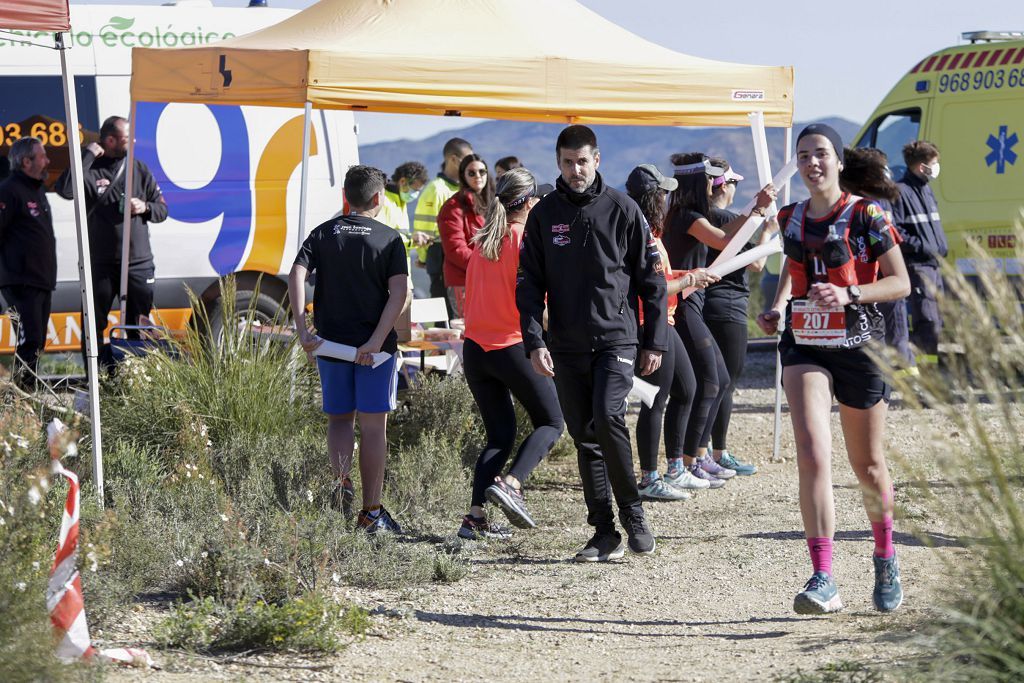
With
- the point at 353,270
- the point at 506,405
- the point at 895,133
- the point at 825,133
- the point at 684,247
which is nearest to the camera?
the point at 825,133

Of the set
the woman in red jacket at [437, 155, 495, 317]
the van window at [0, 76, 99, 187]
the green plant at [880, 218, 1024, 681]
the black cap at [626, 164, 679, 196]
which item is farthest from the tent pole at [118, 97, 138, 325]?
the green plant at [880, 218, 1024, 681]

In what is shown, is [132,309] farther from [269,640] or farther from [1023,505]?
[1023,505]

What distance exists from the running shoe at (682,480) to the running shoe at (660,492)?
122mm

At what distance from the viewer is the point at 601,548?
6.11 meters

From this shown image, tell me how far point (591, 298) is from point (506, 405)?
0.99 metres

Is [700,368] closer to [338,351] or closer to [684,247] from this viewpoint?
[684,247]

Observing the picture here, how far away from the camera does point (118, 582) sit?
4.93 m

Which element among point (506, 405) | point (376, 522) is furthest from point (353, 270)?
point (376, 522)

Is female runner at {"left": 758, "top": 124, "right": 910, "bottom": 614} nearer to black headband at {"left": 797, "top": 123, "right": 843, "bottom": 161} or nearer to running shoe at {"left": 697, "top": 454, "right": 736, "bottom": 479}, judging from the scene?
black headband at {"left": 797, "top": 123, "right": 843, "bottom": 161}

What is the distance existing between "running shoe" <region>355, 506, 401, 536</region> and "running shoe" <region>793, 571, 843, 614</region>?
6.67 ft

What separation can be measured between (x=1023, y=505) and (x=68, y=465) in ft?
15.1

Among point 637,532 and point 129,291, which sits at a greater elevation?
point 129,291

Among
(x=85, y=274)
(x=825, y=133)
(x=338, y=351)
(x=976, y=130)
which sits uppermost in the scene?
(x=976, y=130)

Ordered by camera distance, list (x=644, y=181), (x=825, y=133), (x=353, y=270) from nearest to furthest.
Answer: (x=825, y=133)
(x=353, y=270)
(x=644, y=181)
